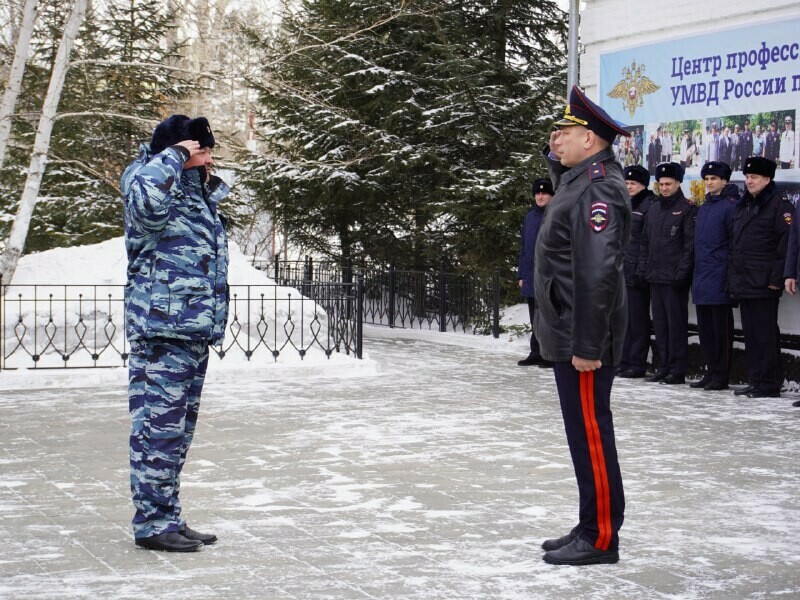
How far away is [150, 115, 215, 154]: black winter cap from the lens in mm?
5691

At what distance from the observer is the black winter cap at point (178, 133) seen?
18.7 feet

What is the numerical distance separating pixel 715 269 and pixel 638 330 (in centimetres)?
158

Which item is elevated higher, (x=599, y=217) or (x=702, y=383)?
(x=599, y=217)

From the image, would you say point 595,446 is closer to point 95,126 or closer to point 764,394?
point 764,394

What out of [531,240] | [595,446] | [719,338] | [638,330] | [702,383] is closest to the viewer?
[595,446]

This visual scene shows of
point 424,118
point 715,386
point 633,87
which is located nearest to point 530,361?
point 715,386

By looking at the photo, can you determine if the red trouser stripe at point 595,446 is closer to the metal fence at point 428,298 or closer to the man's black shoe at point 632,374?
the man's black shoe at point 632,374

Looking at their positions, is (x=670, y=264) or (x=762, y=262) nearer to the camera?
(x=762, y=262)

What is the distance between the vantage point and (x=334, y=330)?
46.9ft

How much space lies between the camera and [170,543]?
5.55m

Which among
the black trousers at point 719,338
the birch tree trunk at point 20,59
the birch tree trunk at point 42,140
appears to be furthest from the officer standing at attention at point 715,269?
the birch tree trunk at point 20,59

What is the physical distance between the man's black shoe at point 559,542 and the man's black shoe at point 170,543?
1632 mm

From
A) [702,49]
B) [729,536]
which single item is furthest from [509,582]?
[702,49]

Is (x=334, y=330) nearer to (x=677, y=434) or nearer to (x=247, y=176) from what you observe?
(x=677, y=434)
